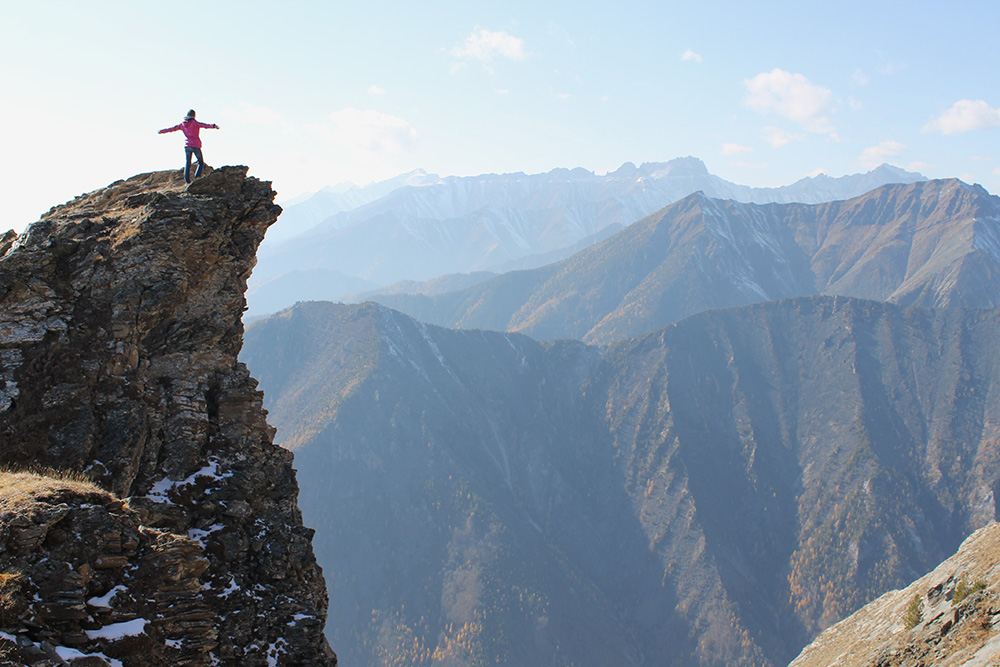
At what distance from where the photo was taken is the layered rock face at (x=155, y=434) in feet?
50.9

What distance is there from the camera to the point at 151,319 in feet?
74.6

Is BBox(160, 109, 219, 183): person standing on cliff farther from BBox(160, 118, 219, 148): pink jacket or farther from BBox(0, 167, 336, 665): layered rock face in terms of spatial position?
BBox(0, 167, 336, 665): layered rock face

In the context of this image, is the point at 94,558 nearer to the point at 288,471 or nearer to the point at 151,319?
the point at 288,471

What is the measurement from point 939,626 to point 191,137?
37.1m

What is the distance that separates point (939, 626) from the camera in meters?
24.7

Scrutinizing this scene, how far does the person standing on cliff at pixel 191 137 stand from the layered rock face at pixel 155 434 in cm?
149

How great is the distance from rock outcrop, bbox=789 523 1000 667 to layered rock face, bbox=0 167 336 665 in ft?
72.2

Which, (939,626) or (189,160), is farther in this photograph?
(189,160)

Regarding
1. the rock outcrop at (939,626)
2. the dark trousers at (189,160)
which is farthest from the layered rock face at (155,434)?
the rock outcrop at (939,626)

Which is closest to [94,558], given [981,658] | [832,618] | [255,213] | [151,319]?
[151,319]

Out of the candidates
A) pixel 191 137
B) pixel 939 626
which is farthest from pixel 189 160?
pixel 939 626

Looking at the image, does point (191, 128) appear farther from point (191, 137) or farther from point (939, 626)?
point (939, 626)

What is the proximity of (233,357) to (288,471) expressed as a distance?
18.1 ft

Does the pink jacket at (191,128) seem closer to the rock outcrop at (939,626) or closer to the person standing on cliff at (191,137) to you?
the person standing on cliff at (191,137)
